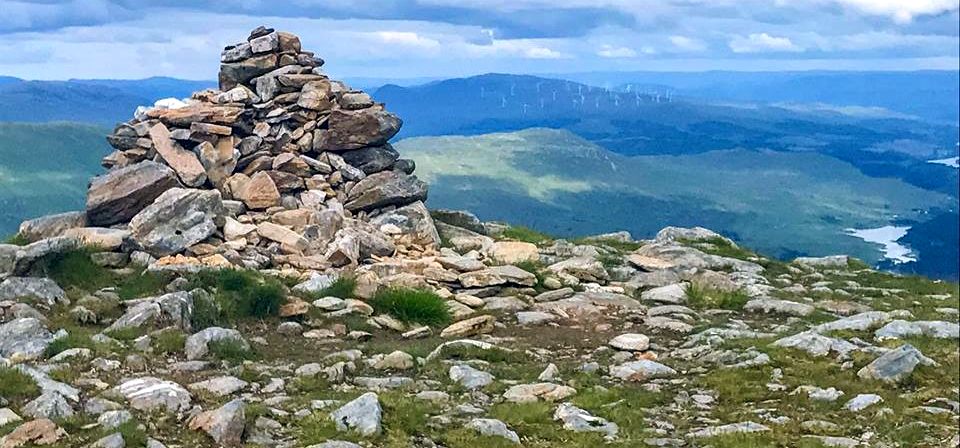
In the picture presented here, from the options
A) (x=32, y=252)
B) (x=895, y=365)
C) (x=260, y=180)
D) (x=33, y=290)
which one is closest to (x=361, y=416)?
(x=895, y=365)

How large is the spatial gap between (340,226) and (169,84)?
540 feet

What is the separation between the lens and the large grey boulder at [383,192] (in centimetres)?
2822

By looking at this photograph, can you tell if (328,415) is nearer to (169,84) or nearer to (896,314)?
(896,314)

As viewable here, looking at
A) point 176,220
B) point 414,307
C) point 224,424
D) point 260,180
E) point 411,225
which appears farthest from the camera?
point 411,225

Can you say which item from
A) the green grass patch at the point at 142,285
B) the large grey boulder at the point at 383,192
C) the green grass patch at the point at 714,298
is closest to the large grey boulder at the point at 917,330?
the green grass patch at the point at 714,298

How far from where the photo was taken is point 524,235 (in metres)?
32.0

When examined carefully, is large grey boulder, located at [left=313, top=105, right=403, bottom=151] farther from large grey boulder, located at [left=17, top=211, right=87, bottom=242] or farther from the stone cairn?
large grey boulder, located at [left=17, top=211, right=87, bottom=242]

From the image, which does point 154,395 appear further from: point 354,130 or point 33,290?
point 354,130

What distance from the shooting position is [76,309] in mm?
18609

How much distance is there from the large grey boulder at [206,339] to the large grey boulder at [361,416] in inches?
166

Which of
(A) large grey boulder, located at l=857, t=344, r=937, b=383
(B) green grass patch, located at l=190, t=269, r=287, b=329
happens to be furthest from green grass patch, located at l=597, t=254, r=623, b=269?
(A) large grey boulder, located at l=857, t=344, r=937, b=383

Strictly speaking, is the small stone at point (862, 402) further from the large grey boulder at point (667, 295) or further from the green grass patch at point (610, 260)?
the green grass patch at point (610, 260)

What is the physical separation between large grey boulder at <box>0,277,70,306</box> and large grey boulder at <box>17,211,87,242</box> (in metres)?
5.59

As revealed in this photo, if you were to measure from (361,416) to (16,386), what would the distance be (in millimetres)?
4778
